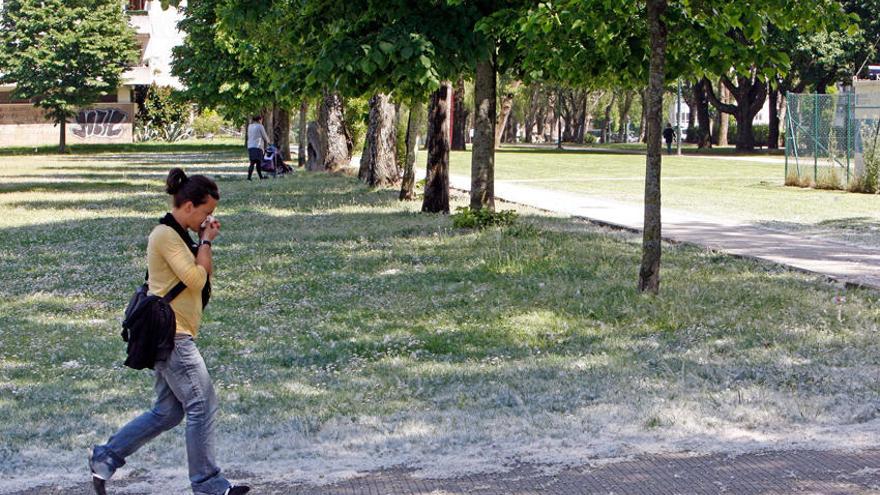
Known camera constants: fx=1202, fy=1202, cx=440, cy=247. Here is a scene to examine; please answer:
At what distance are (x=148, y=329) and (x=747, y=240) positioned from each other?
12.1 m

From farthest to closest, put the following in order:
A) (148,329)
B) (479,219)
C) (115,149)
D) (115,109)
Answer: (115,109)
(115,149)
(479,219)
(148,329)

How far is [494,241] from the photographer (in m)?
15.0

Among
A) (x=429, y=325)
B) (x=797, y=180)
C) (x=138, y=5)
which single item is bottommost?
(x=429, y=325)

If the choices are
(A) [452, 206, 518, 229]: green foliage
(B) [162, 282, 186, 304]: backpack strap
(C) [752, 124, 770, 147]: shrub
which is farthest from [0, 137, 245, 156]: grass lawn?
(B) [162, 282, 186, 304]: backpack strap

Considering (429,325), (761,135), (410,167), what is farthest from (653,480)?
(761,135)

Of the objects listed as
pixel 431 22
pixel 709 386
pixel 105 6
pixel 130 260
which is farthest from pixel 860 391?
pixel 105 6

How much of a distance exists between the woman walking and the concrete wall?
77345mm

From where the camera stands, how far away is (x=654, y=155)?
10.8 m

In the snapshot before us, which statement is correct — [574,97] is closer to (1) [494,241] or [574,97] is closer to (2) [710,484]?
(1) [494,241]

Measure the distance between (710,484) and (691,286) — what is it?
19.5 ft

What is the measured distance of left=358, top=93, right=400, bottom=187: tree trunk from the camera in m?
25.8

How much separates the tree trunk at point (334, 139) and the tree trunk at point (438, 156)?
14183mm

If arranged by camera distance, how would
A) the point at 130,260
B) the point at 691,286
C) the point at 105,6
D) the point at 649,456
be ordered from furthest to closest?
1. the point at 105,6
2. the point at 130,260
3. the point at 691,286
4. the point at 649,456

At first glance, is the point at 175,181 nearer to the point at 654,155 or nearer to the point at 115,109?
the point at 654,155
